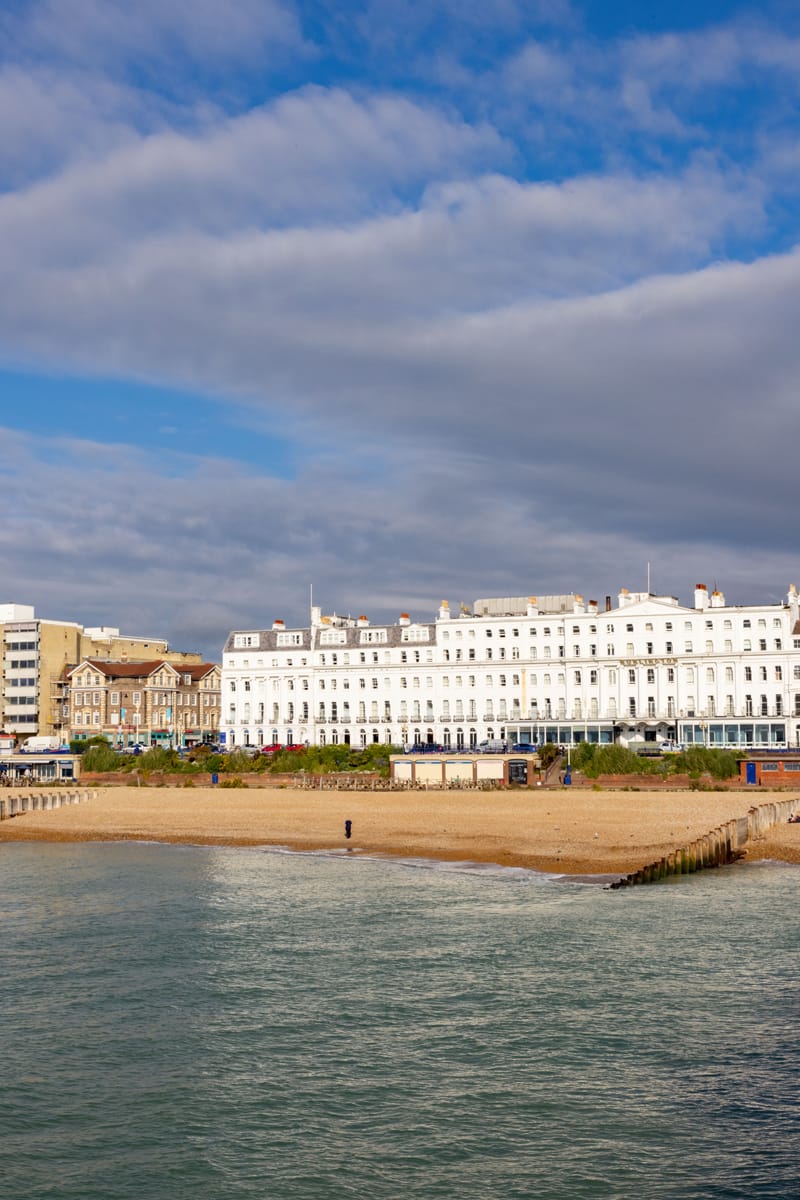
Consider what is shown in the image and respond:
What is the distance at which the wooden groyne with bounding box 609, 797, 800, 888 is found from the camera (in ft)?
153

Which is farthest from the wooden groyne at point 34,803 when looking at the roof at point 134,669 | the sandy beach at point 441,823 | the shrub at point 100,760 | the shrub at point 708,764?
the roof at point 134,669

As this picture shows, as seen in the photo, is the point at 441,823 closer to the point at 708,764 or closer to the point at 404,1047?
the point at 708,764

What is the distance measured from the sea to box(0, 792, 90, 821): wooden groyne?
1735 inches

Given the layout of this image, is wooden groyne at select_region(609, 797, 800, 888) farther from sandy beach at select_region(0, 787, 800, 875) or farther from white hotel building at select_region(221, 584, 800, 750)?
white hotel building at select_region(221, 584, 800, 750)

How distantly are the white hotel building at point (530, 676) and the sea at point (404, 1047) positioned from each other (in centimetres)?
7272

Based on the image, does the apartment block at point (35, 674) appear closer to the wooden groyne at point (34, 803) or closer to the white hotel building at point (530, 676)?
the white hotel building at point (530, 676)

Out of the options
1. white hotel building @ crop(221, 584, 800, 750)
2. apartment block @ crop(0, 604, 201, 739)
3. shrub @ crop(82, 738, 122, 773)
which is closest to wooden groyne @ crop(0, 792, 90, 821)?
shrub @ crop(82, 738, 122, 773)

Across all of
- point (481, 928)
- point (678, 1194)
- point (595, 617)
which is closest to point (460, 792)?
point (595, 617)

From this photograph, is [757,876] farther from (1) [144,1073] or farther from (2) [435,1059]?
(1) [144,1073]

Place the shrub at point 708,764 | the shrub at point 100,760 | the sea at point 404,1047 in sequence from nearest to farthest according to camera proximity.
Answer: the sea at point 404,1047
the shrub at point 708,764
the shrub at point 100,760

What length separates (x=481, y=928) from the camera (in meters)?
36.8

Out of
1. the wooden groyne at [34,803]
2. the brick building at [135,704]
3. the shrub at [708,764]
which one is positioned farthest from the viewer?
the brick building at [135,704]

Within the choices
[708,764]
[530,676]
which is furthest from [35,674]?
[708,764]

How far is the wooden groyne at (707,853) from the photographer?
4662 cm
